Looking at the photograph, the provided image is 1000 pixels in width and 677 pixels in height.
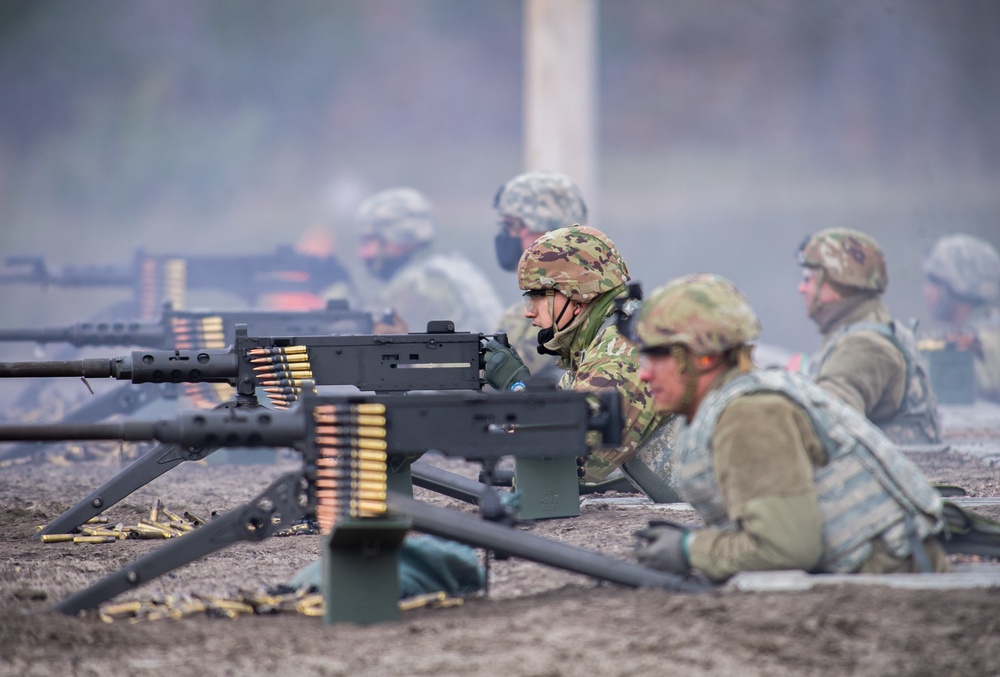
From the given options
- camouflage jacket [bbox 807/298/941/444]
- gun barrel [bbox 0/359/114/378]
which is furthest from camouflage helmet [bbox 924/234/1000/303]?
gun barrel [bbox 0/359/114/378]

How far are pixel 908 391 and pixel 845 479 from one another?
18.8 ft

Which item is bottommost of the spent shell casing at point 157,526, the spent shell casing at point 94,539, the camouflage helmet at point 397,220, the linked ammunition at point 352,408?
the spent shell casing at point 94,539

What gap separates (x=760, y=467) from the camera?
4160 mm

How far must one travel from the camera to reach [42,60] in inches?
850

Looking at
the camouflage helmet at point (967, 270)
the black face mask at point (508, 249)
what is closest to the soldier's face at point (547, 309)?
the black face mask at point (508, 249)

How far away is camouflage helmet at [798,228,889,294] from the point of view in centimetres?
957

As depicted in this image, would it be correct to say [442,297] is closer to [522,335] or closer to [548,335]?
[522,335]

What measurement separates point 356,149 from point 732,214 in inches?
250

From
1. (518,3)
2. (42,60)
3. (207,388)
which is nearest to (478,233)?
(518,3)

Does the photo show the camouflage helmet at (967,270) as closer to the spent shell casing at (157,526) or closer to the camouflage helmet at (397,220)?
the camouflage helmet at (397,220)

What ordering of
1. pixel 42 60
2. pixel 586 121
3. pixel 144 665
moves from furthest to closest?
1. pixel 42 60
2. pixel 586 121
3. pixel 144 665

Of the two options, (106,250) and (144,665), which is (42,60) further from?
(144,665)

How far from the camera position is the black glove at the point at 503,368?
6.96 m

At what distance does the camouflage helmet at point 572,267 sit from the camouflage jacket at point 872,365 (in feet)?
8.51
